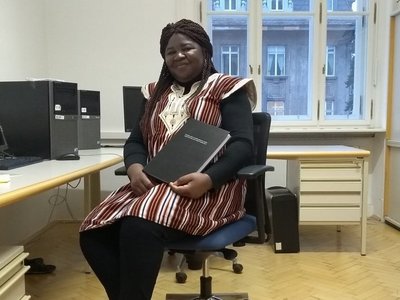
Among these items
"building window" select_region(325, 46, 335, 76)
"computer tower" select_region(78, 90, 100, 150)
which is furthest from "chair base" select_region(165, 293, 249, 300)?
"building window" select_region(325, 46, 335, 76)

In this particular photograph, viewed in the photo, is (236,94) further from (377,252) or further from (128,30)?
(128,30)

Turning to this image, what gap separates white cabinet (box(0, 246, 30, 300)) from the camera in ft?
4.30

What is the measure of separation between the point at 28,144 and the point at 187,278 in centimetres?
117

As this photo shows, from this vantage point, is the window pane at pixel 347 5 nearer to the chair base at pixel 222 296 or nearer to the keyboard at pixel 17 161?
the chair base at pixel 222 296

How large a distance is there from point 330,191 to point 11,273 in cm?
201

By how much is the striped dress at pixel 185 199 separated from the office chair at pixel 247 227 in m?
0.03

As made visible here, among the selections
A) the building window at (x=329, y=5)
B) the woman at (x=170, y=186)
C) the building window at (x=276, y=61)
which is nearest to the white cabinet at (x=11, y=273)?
the woman at (x=170, y=186)

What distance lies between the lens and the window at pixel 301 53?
3.57 metres

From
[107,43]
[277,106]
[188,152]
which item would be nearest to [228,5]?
[277,106]

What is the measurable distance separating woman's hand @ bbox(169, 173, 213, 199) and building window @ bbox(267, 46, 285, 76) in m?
2.49

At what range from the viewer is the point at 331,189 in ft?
8.86

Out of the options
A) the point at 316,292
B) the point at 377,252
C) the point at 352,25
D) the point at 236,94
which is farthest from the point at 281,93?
the point at 236,94

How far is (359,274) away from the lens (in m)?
2.40

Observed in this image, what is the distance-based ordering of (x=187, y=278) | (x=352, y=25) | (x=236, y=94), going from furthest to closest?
1. (x=352, y=25)
2. (x=187, y=278)
3. (x=236, y=94)
